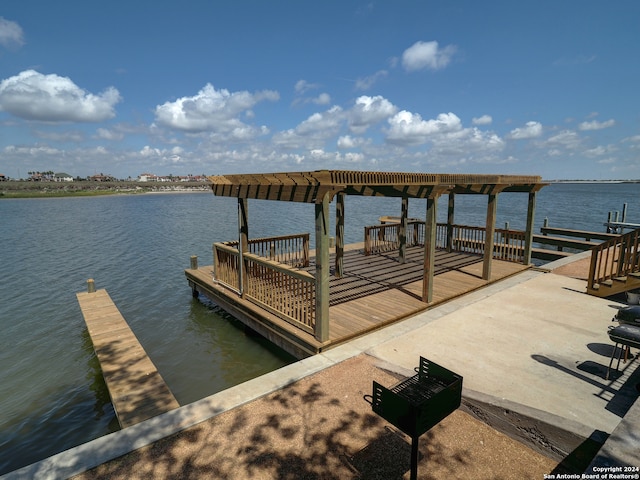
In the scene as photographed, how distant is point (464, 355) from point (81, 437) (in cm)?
642

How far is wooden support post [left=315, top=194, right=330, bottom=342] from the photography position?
5637 mm

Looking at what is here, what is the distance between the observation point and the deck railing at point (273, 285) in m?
6.47

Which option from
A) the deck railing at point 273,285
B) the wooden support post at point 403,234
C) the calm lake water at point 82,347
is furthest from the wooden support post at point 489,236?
the calm lake water at point 82,347

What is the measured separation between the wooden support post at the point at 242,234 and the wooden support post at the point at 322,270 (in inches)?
108

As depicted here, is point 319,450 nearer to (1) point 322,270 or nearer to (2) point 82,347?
(1) point 322,270

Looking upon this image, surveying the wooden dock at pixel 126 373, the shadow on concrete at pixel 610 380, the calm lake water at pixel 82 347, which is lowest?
the calm lake water at pixel 82 347

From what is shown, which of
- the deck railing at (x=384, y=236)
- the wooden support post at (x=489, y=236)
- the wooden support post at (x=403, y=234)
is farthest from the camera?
the deck railing at (x=384, y=236)

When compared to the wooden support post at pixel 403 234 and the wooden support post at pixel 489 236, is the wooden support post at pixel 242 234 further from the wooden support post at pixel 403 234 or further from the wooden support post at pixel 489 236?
the wooden support post at pixel 489 236

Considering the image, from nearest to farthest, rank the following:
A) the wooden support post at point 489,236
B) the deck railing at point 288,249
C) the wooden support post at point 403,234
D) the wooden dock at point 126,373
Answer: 1. the wooden dock at point 126,373
2. the wooden support post at point 489,236
3. the deck railing at point 288,249
4. the wooden support post at point 403,234

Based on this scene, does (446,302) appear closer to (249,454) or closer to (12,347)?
(249,454)

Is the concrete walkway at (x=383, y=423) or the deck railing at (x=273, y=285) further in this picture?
the deck railing at (x=273, y=285)

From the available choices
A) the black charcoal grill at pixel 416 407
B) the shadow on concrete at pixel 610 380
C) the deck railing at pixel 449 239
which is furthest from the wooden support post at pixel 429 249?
the deck railing at pixel 449 239

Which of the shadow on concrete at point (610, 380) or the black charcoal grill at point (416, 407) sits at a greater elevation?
the black charcoal grill at point (416, 407)

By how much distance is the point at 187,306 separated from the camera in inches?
437
